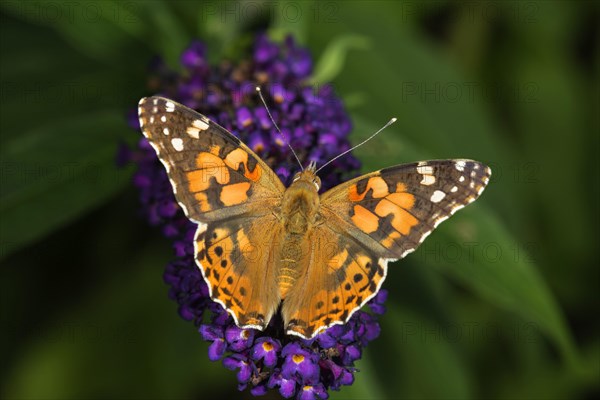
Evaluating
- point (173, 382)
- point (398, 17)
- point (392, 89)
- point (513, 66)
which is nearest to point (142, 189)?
point (173, 382)

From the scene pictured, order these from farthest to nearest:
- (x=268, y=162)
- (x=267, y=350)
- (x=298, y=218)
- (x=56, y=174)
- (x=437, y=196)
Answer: (x=56, y=174) < (x=268, y=162) < (x=298, y=218) < (x=437, y=196) < (x=267, y=350)

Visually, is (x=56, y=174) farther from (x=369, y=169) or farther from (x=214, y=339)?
(x=369, y=169)

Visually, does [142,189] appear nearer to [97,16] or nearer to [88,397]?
[97,16]

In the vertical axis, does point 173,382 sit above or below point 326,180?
below

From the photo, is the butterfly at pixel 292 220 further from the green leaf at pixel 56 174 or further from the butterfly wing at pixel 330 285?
the green leaf at pixel 56 174

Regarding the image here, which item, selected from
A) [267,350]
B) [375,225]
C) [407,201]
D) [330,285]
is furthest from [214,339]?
[407,201]

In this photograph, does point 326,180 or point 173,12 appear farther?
point 173,12
